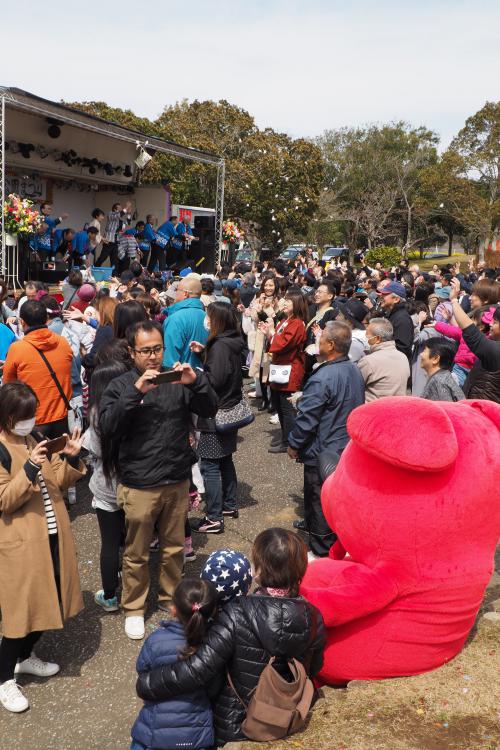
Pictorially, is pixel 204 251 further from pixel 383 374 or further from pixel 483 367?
pixel 483 367

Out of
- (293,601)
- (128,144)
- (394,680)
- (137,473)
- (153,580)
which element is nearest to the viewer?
(293,601)

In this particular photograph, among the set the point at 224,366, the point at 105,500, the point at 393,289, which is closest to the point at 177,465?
the point at 105,500

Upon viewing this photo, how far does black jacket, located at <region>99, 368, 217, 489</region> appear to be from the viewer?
388 cm

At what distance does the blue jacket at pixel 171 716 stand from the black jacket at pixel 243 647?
5 centimetres

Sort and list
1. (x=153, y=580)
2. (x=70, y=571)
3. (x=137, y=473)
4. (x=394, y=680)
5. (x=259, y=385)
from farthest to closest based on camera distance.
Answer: (x=259, y=385) < (x=153, y=580) < (x=137, y=473) < (x=70, y=571) < (x=394, y=680)

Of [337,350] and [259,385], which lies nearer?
[337,350]

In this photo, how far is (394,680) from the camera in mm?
3131

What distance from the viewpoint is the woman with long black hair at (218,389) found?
18.2 ft

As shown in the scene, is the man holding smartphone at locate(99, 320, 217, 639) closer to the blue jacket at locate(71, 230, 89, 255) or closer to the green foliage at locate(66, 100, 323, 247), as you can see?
the blue jacket at locate(71, 230, 89, 255)

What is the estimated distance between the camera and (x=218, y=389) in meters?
5.59

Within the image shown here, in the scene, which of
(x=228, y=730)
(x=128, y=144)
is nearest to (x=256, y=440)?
(x=228, y=730)

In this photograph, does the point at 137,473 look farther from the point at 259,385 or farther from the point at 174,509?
the point at 259,385

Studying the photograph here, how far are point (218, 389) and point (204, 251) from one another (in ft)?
53.1

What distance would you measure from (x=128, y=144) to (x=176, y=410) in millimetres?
17918
